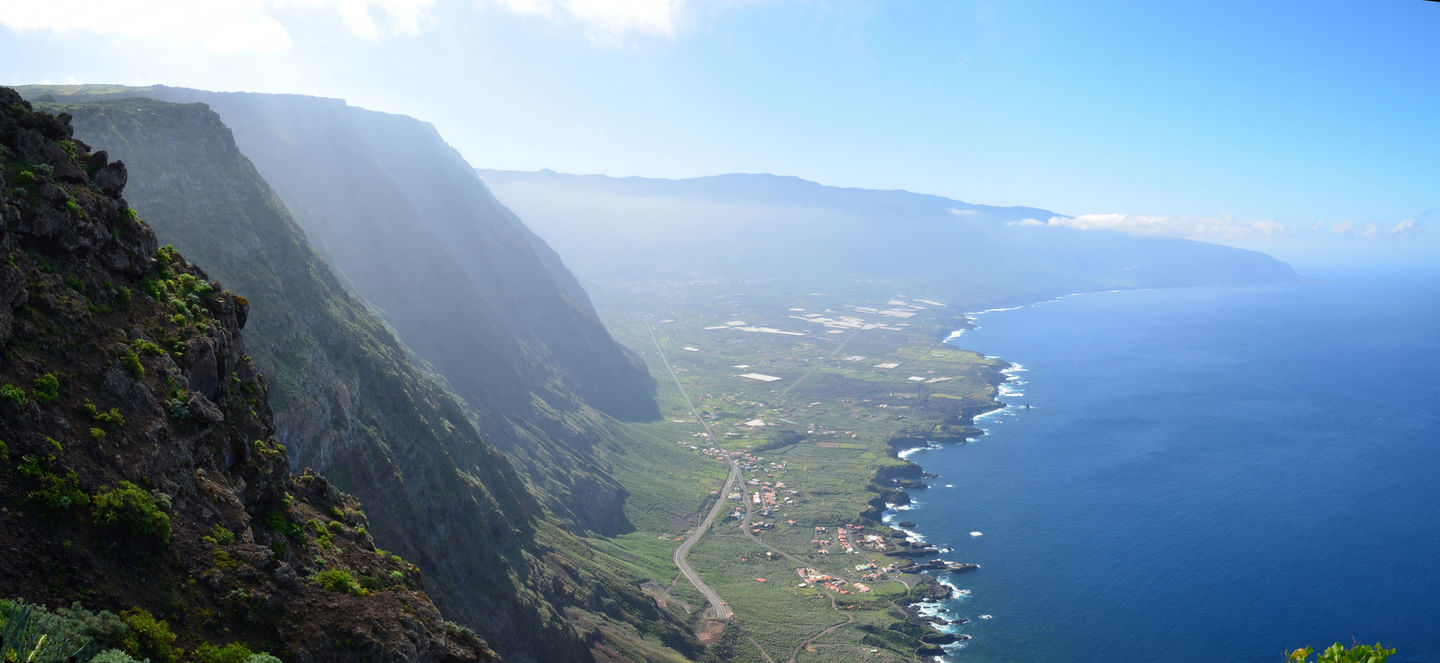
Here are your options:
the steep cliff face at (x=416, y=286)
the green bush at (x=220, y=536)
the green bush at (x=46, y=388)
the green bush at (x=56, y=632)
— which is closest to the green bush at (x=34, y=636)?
the green bush at (x=56, y=632)

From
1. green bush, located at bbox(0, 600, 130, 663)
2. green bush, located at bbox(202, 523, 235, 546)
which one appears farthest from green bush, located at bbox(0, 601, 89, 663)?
green bush, located at bbox(202, 523, 235, 546)

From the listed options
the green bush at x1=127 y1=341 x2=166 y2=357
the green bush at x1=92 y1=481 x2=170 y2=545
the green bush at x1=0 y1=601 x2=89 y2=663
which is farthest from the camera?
the green bush at x1=127 y1=341 x2=166 y2=357

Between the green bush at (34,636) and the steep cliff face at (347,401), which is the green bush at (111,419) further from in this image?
the steep cliff face at (347,401)

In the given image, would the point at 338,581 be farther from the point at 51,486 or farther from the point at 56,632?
the point at 56,632

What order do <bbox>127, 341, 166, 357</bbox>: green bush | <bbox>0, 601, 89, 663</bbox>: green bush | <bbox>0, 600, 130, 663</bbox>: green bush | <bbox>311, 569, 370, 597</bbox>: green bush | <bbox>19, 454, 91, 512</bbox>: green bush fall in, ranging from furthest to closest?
1. <bbox>311, 569, 370, 597</bbox>: green bush
2. <bbox>127, 341, 166, 357</bbox>: green bush
3. <bbox>19, 454, 91, 512</bbox>: green bush
4. <bbox>0, 600, 130, 663</bbox>: green bush
5. <bbox>0, 601, 89, 663</bbox>: green bush

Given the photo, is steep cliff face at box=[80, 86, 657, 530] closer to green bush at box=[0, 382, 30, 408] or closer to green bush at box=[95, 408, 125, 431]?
green bush at box=[95, 408, 125, 431]

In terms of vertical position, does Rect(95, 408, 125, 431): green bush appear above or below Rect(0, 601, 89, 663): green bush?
above

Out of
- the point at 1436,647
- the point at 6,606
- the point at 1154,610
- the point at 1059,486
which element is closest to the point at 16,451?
the point at 6,606

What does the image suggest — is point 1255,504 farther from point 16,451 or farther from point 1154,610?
point 16,451
